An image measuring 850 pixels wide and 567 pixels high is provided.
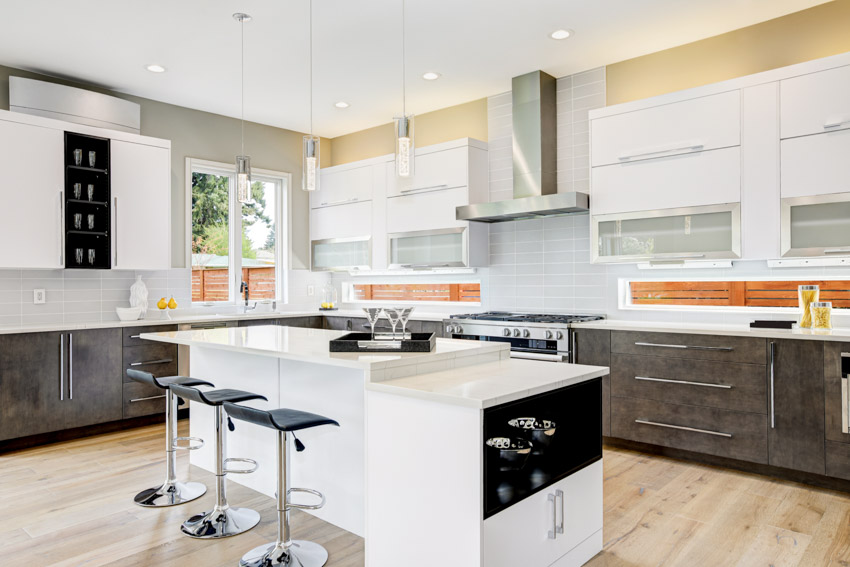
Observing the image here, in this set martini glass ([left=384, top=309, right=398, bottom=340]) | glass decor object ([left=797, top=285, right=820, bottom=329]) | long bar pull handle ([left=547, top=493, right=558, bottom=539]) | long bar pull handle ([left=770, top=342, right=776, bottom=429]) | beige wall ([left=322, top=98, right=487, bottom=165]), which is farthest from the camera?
beige wall ([left=322, top=98, right=487, bottom=165])

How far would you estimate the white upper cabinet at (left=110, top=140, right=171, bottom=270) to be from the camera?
183 inches

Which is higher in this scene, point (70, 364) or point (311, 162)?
point (311, 162)

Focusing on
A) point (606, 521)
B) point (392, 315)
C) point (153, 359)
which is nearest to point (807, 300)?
point (606, 521)

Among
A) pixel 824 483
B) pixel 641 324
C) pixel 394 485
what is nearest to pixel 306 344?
pixel 394 485

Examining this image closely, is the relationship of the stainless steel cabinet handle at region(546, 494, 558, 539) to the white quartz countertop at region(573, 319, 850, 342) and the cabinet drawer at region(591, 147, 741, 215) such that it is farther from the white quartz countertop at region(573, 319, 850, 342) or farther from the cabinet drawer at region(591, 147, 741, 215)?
the cabinet drawer at region(591, 147, 741, 215)

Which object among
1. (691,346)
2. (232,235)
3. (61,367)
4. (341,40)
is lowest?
(61,367)

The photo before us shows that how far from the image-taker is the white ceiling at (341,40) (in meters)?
3.56

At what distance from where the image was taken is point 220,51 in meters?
4.20

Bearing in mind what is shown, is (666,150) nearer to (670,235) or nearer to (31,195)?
(670,235)

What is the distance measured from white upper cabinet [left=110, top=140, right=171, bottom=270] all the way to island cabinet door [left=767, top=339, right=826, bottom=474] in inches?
179

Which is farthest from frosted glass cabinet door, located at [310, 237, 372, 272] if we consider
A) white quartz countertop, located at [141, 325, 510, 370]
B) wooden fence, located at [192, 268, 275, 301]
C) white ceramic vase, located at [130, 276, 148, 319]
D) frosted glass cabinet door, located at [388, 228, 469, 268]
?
white quartz countertop, located at [141, 325, 510, 370]

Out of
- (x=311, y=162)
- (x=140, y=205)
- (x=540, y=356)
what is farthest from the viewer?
(x=140, y=205)

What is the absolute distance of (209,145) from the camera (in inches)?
222

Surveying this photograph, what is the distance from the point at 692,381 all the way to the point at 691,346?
0.72 feet
